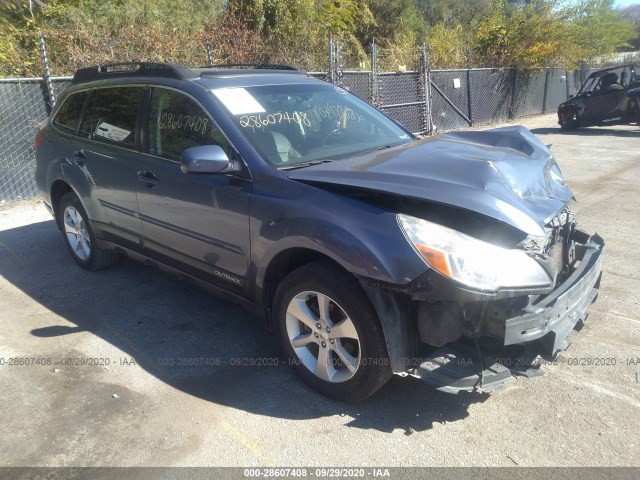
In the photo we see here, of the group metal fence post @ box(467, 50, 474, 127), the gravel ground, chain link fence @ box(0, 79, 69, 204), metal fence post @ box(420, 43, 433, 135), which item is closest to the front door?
the gravel ground

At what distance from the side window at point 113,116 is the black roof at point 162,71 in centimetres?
15

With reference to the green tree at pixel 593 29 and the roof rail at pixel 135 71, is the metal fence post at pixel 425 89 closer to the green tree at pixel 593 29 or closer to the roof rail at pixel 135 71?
the roof rail at pixel 135 71

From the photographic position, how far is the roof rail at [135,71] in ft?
13.1

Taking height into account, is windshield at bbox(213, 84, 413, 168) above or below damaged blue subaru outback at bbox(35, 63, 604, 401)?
above

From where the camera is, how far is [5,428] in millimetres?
3135

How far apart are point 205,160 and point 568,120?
15.0m

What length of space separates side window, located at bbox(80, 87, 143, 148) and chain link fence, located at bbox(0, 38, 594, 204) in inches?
133

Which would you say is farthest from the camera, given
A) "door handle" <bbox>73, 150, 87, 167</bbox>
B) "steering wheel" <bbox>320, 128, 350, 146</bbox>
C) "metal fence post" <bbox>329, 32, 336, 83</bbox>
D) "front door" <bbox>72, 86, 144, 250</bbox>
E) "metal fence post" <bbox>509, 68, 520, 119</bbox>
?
"metal fence post" <bbox>509, 68, 520, 119</bbox>

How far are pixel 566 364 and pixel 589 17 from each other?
24.4 m

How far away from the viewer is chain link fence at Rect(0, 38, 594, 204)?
803 centimetres

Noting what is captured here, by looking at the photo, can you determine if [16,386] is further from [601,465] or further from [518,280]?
[601,465]

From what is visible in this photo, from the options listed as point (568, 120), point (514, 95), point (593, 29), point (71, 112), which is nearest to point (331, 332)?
point (71, 112)

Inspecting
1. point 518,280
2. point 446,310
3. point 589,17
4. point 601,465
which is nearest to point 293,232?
point 446,310

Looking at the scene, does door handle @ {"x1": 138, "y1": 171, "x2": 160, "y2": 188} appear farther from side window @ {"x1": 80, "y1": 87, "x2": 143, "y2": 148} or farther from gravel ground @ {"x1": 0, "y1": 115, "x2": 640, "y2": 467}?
gravel ground @ {"x1": 0, "y1": 115, "x2": 640, "y2": 467}
